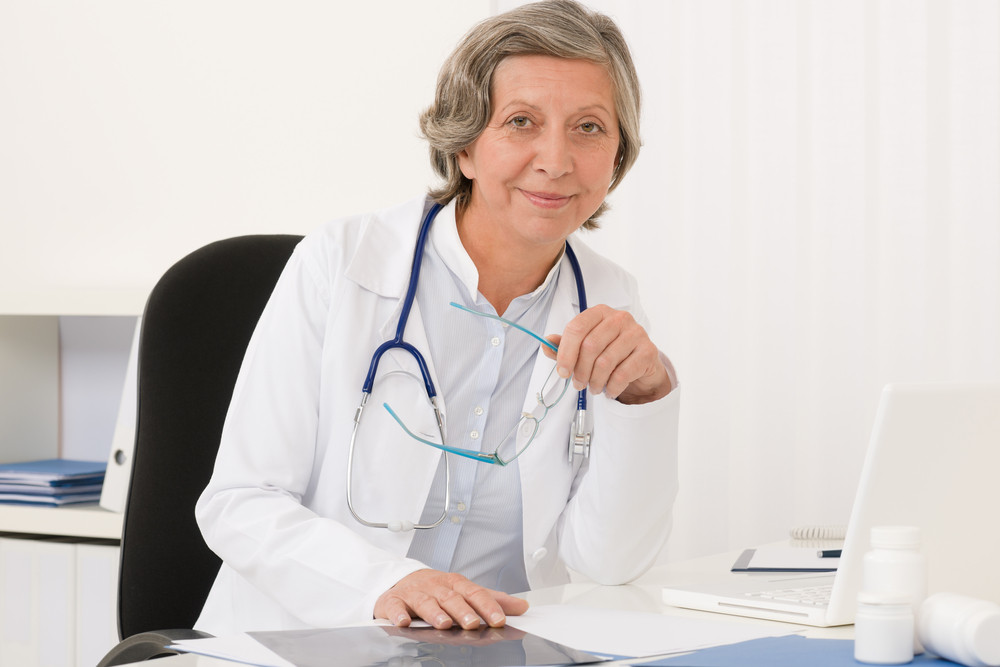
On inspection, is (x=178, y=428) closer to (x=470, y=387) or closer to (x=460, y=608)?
(x=470, y=387)

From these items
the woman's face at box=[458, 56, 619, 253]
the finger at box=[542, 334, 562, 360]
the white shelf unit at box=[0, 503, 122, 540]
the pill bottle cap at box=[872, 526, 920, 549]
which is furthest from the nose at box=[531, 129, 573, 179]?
the white shelf unit at box=[0, 503, 122, 540]

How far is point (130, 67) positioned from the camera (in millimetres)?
2672

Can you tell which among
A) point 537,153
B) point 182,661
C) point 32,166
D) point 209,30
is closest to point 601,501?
point 537,153

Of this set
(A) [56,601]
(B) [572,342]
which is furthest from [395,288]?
(A) [56,601]

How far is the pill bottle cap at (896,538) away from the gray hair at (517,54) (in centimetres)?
80

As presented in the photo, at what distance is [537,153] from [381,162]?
1.11 m

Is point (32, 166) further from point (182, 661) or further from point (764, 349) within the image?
point (182, 661)

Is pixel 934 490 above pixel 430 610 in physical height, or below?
above

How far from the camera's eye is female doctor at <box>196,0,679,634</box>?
1294 millimetres

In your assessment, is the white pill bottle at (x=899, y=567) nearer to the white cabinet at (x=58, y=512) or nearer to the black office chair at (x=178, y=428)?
the black office chair at (x=178, y=428)

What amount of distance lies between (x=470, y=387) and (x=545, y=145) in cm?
34

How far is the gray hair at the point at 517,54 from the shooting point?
4.62 feet

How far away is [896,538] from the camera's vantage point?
0.82 meters

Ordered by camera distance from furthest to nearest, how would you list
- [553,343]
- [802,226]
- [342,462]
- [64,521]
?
[64,521], [802,226], [342,462], [553,343]
